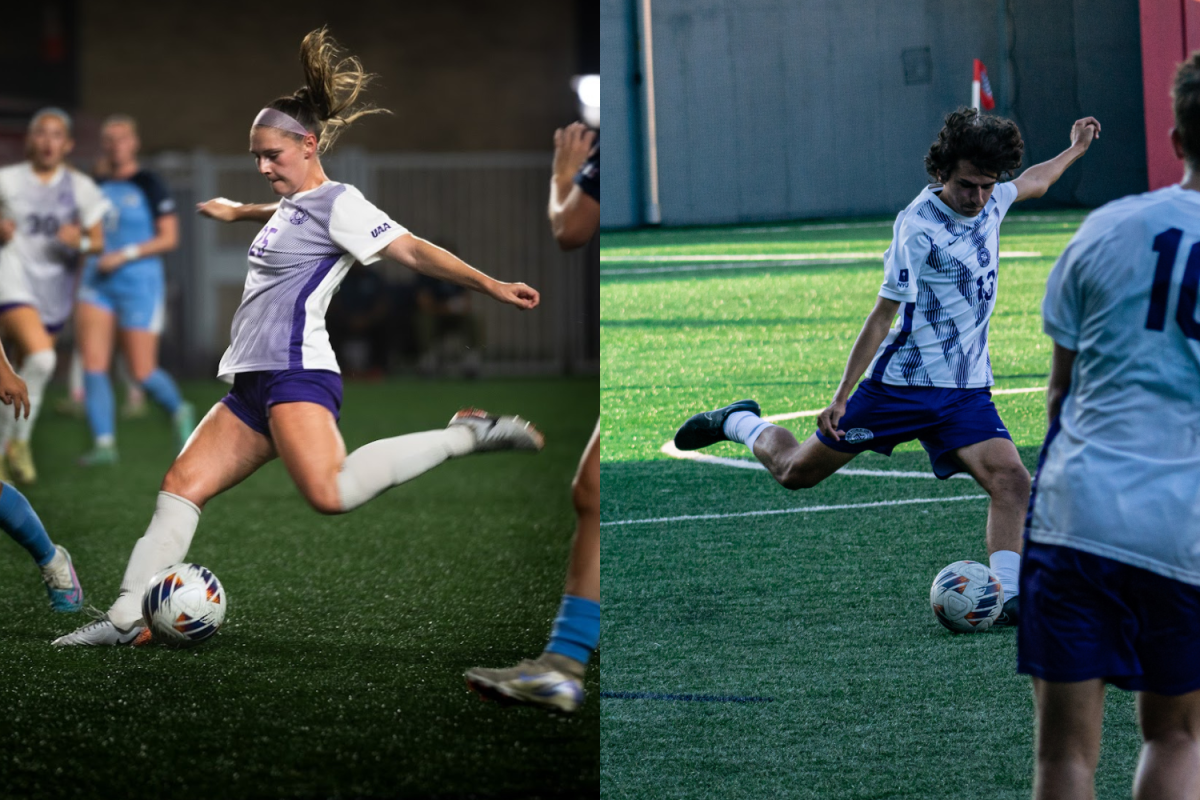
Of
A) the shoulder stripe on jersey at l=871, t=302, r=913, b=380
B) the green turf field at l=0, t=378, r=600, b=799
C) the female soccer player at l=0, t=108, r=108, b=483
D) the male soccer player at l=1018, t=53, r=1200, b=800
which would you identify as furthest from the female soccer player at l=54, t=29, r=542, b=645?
the female soccer player at l=0, t=108, r=108, b=483

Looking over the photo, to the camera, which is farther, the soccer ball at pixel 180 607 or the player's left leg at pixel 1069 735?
the soccer ball at pixel 180 607

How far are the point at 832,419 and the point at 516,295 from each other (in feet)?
3.67

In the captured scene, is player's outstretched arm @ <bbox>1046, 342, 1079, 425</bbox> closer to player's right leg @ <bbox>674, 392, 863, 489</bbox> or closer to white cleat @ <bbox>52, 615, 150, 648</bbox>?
player's right leg @ <bbox>674, 392, 863, 489</bbox>

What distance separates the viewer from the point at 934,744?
341cm

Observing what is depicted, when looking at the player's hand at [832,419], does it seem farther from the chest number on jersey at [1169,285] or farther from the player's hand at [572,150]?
the chest number on jersey at [1169,285]

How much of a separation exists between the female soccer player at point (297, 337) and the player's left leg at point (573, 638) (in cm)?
76

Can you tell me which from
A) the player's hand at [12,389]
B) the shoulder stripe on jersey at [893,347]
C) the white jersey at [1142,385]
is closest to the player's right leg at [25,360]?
the player's hand at [12,389]

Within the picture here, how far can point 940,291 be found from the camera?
14.4 feet

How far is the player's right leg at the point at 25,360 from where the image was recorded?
757 cm

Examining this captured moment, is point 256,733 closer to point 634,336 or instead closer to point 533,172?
point 634,336

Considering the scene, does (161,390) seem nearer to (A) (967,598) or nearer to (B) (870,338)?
(B) (870,338)

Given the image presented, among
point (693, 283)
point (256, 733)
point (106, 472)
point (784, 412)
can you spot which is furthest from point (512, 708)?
point (693, 283)

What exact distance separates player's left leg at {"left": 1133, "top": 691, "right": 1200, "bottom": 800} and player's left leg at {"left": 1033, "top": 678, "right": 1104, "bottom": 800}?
0.30 ft

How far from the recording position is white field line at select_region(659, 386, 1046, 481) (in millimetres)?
6738
